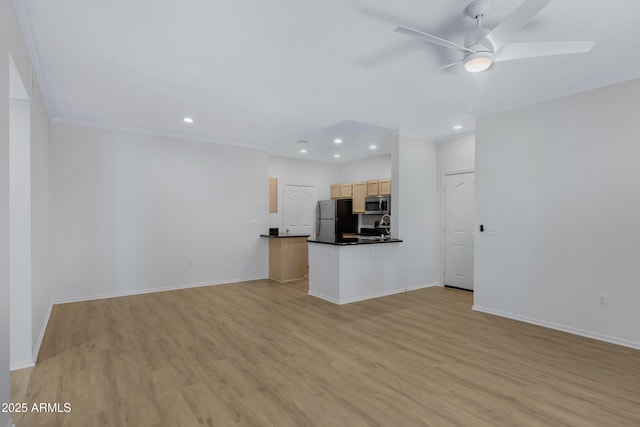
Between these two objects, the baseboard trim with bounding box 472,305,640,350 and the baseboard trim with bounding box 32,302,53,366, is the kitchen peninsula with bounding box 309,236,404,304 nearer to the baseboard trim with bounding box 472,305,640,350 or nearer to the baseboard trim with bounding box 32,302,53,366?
the baseboard trim with bounding box 472,305,640,350

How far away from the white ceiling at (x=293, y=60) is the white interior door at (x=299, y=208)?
370 centimetres

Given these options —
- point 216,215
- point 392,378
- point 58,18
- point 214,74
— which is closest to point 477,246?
point 392,378

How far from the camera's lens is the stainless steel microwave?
726cm

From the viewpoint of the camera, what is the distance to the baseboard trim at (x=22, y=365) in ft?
9.00

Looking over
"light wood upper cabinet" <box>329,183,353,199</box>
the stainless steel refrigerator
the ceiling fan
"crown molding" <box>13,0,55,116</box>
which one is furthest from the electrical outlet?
"crown molding" <box>13,0,55,116</box>

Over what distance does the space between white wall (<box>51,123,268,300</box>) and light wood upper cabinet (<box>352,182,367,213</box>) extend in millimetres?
2494

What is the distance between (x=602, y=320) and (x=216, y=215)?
566cm

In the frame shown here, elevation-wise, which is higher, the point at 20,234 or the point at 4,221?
the point at 4,221

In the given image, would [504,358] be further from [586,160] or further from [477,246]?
[586,160]

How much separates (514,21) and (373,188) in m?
5.76

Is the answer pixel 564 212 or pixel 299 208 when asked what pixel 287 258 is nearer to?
pixel 299 208

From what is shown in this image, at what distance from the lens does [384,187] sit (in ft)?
24.4

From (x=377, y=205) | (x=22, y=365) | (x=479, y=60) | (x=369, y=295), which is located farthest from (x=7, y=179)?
(x=377, y=205)

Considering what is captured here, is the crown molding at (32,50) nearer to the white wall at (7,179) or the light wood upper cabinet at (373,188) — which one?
the white wall at (7,179)
